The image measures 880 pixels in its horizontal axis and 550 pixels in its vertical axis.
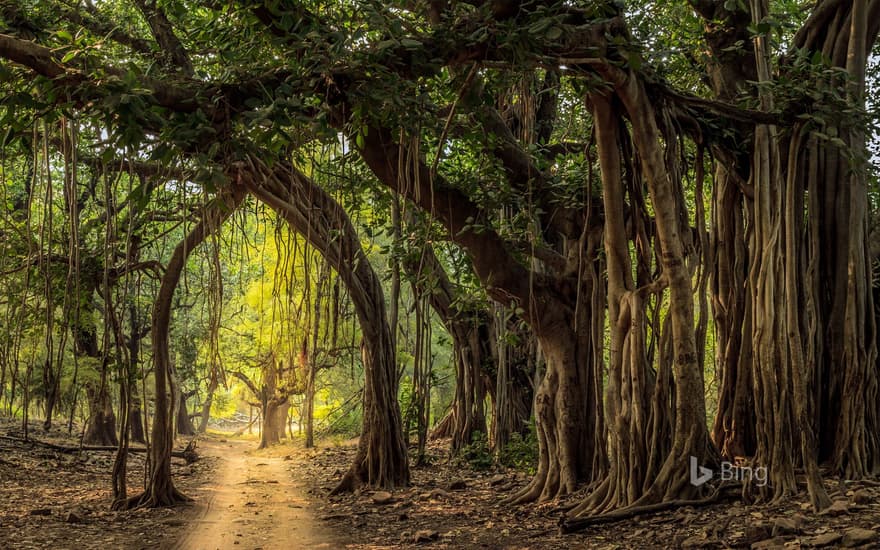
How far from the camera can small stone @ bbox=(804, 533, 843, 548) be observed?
127 inches

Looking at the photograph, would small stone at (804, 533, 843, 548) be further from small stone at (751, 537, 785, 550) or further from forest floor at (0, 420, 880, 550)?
small stone at (751, 537, 785, 550)

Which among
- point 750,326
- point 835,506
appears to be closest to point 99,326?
point 750,326

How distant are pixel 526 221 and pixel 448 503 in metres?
2.32

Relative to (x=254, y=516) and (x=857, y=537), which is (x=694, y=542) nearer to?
(x=857, y=537)

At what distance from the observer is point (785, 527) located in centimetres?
351

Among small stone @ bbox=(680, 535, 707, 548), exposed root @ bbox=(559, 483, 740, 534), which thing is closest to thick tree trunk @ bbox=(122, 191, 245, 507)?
exposed root @ bbox=(559, 483, 740, 534)

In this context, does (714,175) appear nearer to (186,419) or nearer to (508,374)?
(508,374)

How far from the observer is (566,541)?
4.31m

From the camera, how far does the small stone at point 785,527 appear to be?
137 inches

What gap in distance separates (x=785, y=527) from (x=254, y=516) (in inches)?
161

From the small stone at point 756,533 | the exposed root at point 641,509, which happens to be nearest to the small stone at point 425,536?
the exposed root at point 641,509

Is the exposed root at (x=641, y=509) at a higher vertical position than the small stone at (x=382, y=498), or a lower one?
higher

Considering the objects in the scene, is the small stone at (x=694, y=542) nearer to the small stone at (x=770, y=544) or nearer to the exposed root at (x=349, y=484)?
the small stone at (x=770, y=544)

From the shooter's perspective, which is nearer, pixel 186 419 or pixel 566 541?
pixel 566 541
